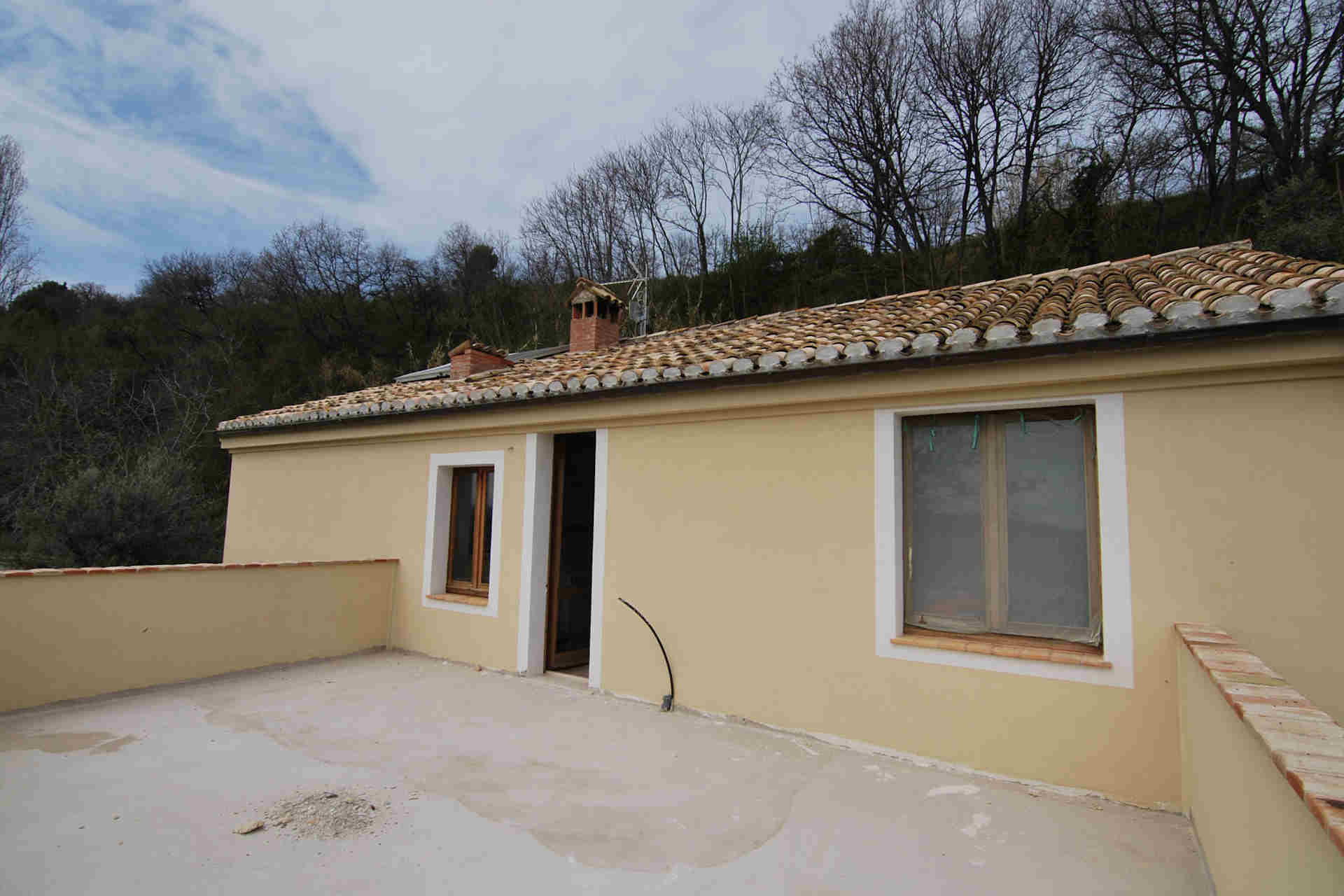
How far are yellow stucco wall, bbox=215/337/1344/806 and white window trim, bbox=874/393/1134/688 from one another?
0.17 ft

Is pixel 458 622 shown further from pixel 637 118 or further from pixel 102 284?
pixel 102 284

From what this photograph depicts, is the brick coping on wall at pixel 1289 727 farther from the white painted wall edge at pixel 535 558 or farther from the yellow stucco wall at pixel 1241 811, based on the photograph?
the white painted wall edge at pixel 535 558

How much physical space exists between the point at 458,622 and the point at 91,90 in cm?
1639

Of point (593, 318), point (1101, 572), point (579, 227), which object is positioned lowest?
point (1101, 572)

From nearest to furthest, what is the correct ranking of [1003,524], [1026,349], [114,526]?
[1026,349]
[1003,524]
[114,526]

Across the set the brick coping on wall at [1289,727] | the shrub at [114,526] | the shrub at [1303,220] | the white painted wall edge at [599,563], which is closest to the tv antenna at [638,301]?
the white painted wall edge at [599,563]

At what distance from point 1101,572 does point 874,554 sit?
130 cm

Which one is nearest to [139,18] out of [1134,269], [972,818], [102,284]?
[1134,269]

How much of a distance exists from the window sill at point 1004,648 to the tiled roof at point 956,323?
180 centimetres

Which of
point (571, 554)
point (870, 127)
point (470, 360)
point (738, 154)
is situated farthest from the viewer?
point (738, 154)

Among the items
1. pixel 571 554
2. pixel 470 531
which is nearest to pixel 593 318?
pixel 470 531

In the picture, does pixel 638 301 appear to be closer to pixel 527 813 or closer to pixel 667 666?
pixel 667 666

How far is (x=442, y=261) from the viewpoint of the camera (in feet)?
93.1

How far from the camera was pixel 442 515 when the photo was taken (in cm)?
756
